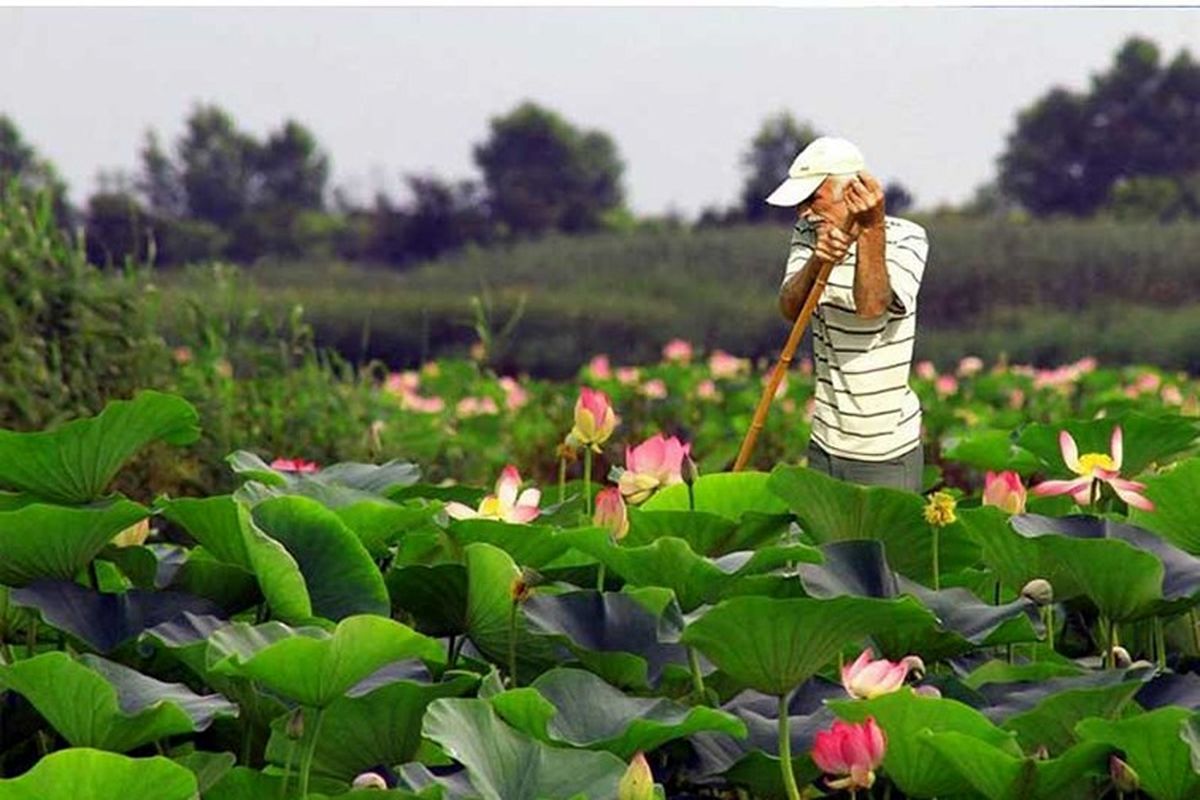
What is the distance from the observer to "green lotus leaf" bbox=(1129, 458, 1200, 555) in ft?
7.09

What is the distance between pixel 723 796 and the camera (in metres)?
1.96

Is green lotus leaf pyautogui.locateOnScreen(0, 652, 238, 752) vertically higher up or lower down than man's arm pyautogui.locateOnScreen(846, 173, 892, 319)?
lower down

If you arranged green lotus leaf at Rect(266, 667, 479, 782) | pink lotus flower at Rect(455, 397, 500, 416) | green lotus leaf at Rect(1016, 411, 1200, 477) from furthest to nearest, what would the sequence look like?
1. pink lotus flower at Rect(455, 397, 500, 416)
2. green lotus leaf at Rect(1016, 411, 1200, 477)
3. green lotus leaf at Rect(266, 667, 479, 782)

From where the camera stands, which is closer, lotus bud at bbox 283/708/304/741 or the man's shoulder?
lotus bud at bbox 283/708/304/741

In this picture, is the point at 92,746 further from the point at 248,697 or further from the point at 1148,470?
the point at 1148,470

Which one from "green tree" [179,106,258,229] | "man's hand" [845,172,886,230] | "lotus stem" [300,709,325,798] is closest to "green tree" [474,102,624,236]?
"green tree" [179,106,258,229]

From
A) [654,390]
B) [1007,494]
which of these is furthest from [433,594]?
[654,390]

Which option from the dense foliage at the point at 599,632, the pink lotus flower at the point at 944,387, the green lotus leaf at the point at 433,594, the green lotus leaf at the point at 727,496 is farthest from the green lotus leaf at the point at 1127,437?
the pink lotus flower at the point at 944,387

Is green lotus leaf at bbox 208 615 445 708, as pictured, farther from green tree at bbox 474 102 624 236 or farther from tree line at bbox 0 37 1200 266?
green tree at bbox 474 102 624 236

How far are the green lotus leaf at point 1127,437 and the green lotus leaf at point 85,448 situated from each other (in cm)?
91

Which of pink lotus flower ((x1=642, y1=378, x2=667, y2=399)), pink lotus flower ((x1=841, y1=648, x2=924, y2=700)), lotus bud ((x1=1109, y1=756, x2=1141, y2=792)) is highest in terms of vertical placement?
pink lotus flower ((x1=841, y1=648, x2=924, y2=700))

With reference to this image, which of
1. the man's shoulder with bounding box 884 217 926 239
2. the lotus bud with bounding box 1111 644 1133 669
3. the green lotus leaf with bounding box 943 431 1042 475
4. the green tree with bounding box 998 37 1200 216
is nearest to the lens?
the lotus bud with bounding box 1111 644 1133 669

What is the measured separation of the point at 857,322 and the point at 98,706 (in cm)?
165

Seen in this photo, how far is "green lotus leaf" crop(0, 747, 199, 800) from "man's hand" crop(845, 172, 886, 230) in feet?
4.78
